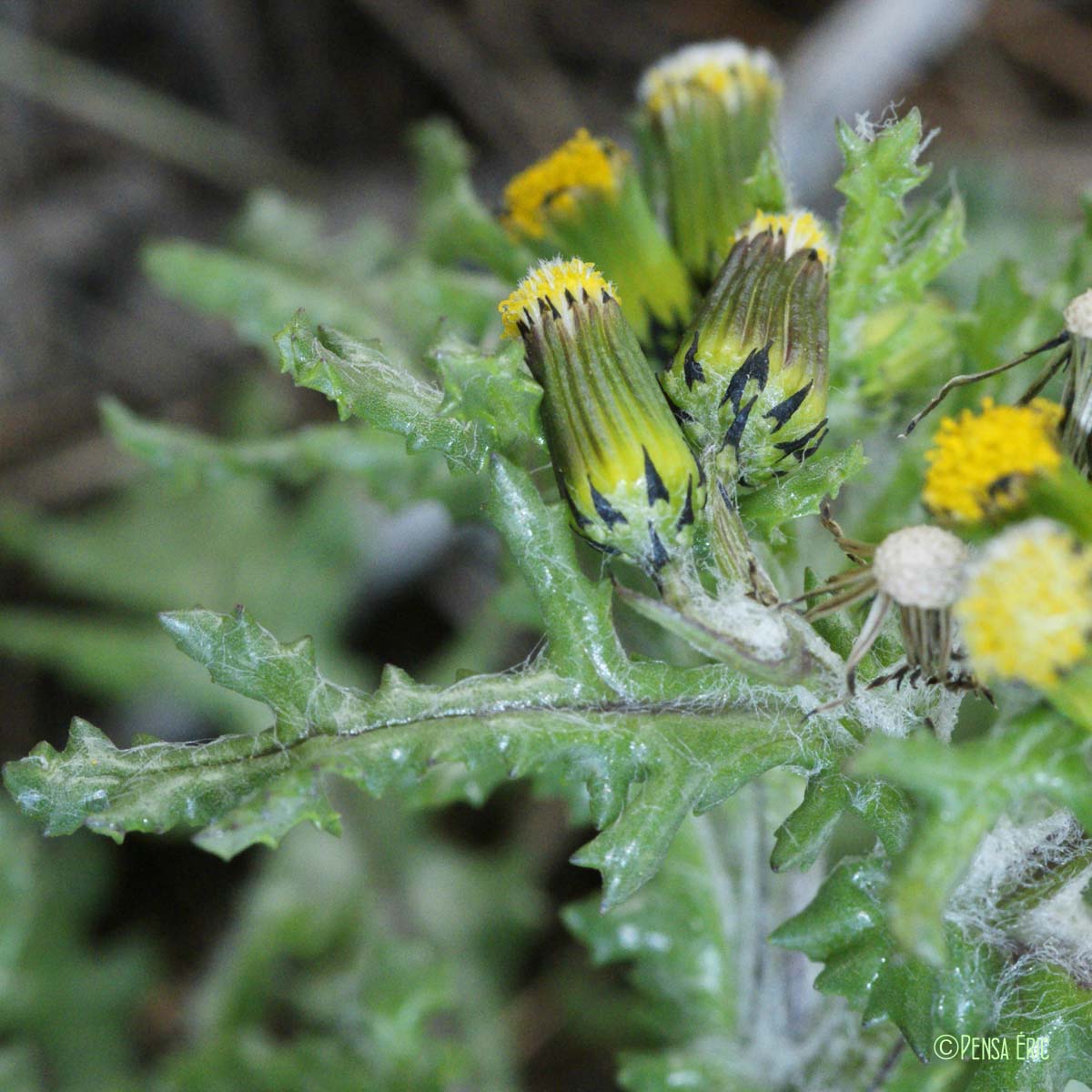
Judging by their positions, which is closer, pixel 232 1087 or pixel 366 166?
pixel 232 1087

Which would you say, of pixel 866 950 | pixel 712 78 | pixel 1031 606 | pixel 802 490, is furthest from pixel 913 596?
pixel 712 78

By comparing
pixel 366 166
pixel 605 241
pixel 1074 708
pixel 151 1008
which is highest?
pixel 366 166

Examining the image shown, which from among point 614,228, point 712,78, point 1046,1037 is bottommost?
point 1046,1037

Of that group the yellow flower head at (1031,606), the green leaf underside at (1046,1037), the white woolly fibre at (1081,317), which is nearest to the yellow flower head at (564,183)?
the white woolly fibre at (1081,317)

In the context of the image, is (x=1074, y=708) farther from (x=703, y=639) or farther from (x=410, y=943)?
(x=410, y=943)

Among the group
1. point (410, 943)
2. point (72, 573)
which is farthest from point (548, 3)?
point (410, 943)

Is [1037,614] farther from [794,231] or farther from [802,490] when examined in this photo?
[794,231]

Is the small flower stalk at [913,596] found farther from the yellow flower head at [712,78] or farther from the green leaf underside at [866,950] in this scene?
the yellow flower head at [712,78]

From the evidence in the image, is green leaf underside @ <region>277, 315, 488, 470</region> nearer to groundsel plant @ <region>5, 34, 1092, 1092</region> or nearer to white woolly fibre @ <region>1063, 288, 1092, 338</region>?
groundsel plant @ <region>5, 34, 1092, 1092</region>
